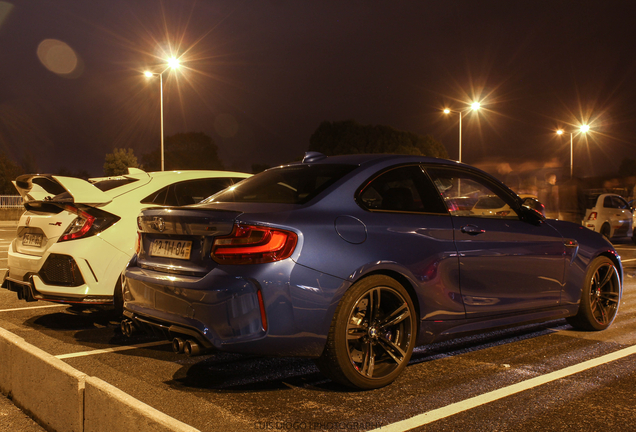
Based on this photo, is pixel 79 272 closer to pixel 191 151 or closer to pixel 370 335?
pixel 370 335

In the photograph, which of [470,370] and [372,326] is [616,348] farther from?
[372,326]

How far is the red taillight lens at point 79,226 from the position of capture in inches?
222

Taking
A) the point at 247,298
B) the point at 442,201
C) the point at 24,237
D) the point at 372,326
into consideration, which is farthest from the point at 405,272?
the point at 24,237

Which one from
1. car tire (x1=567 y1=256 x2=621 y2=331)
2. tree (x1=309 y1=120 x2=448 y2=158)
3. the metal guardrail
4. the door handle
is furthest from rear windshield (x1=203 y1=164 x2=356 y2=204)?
tree (x1=309 y1=120 x2=448 y2=158)

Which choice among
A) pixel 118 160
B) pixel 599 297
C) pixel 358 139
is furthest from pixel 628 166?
pixel 599 297

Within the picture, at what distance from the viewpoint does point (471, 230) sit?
4.64 metres

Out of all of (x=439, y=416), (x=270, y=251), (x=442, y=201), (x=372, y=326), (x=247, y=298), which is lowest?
(x=439, y=416)

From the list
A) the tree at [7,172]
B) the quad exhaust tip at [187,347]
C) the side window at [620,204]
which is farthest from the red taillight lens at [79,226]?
the tree at [7,172]

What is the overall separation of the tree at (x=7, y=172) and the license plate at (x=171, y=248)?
167 feet

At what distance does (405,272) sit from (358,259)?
0.45 meters

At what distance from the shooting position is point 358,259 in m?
3.83

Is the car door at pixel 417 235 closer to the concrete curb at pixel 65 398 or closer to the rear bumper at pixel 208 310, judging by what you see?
the rear bumper at pixel 208 310

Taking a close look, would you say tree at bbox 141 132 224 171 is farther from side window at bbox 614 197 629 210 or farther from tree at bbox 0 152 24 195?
side window at bbox 614 197 629 210

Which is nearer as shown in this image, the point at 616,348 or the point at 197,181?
the point at 616,348
